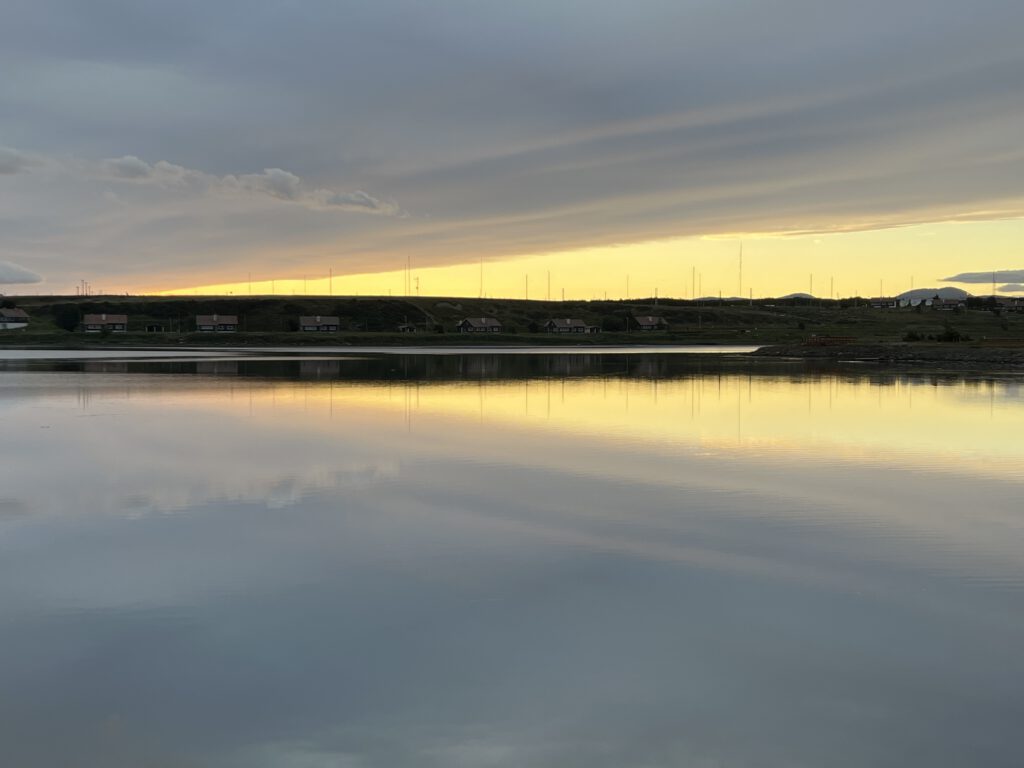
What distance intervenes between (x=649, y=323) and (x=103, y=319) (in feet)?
363

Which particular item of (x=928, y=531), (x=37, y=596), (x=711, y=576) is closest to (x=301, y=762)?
(x=37, y=596)

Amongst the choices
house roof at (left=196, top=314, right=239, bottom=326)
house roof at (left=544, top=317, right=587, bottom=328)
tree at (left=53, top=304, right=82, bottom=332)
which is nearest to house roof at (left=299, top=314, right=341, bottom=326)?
house roof at (left=196, top=314, right=239, bottom=326)

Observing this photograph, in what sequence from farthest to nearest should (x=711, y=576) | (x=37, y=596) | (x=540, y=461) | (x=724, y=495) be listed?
(x=540, y=461), (x=724, y=495), (x=711, y=576), (x=37, y=596)

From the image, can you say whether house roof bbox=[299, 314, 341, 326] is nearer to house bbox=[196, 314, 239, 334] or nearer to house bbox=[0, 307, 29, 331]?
house bbox=[196, 314, 239, 334]

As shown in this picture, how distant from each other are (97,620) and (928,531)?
1240 centimetres

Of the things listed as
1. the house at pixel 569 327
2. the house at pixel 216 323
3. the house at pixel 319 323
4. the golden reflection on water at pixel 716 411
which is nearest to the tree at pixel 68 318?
the house at pixel 216 323

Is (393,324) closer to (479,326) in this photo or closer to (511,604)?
(479,326)

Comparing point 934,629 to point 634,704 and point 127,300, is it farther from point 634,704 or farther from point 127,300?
point 127,300

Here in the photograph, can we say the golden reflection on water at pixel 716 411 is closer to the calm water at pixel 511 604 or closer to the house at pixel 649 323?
the calm water at pixel 511 604

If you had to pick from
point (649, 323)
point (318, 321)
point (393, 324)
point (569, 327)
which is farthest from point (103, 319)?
point (649, 323)

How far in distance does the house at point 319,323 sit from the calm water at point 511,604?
144m

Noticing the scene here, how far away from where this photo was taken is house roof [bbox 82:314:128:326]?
15688 cm

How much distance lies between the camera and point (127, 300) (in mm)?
194250

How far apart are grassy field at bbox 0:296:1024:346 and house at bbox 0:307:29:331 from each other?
113 inches
